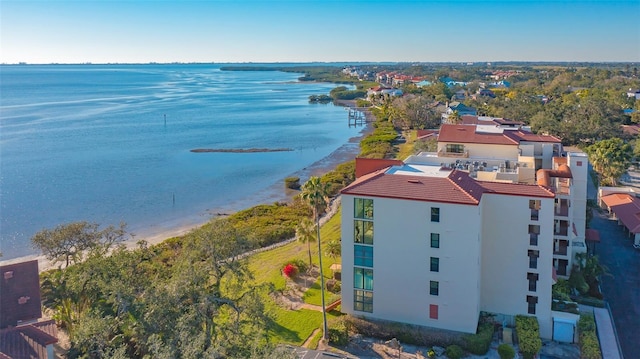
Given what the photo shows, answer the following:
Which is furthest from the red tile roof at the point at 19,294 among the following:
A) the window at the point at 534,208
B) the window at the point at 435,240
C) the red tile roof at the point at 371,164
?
the window at the point at 534,208

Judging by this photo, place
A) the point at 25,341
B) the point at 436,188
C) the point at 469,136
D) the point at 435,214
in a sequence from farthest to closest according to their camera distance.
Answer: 1. the point at 469,136
2. the point at 436,188
3. the point at 435,214
4. the point at 25,341

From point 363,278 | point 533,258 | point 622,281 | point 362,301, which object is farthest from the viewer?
point 622,281

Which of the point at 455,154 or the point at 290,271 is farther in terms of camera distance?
the point at 455,154

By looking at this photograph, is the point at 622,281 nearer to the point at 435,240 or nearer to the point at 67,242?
the point at 435,240

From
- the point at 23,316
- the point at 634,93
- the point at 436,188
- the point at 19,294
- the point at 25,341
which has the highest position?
the point at 634,93

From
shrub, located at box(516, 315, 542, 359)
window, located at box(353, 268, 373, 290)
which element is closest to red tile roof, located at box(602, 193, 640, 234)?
shrub, located at box(516, 315, 542, 359)

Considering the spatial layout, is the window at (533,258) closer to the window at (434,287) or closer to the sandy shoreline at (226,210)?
the window at (434,287)

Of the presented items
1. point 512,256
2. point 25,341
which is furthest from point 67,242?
point 512,256
